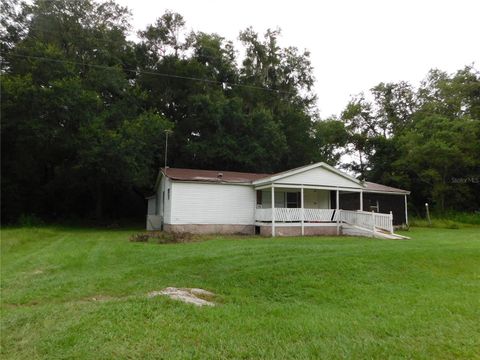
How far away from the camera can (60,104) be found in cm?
2103

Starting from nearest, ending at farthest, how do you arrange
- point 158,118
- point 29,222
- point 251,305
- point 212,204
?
1. point 251,305
2. point 212,204
3. point 29,222
4. point 158,118

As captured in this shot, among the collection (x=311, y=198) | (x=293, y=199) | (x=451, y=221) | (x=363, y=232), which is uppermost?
(x=311, y=198)

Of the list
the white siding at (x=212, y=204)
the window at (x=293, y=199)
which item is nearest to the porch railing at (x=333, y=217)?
the white siding at (x=212, y=204)

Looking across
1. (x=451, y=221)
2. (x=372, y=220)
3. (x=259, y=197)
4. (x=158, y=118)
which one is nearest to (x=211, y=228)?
(x=259, y=197)

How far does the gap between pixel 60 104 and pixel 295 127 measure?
64.7 ft

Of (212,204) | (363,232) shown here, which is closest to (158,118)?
(212,204)

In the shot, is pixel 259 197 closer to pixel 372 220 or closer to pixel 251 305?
pixel 372 220

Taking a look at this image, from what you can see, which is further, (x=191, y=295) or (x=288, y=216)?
(x=288, y=216)

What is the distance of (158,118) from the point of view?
24484 mm

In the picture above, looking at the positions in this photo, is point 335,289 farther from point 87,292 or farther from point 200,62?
point 200,62

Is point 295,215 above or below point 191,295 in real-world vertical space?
above

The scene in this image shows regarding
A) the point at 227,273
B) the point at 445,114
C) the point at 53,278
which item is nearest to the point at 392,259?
the point at 227,273

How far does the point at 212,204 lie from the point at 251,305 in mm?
11761

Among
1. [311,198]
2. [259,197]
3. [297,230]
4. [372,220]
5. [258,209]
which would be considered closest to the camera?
[372,220]
